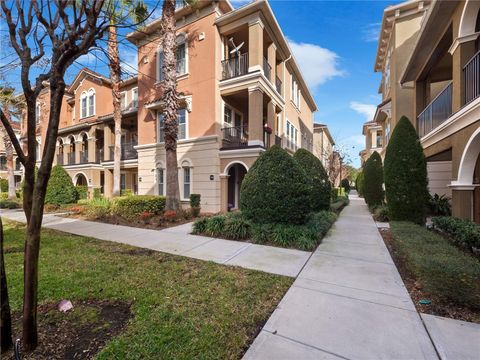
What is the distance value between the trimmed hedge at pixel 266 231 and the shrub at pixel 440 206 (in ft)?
21.9

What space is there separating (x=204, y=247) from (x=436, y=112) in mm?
10556

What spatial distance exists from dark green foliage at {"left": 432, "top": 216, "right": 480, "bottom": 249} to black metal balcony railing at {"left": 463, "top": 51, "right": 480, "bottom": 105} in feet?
10.8

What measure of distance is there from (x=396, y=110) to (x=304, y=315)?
15848mm

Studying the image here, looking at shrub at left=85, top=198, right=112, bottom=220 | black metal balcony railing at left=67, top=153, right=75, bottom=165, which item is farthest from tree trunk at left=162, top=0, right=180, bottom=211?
black metal balcony railing at left=67, top=153, right=75, bottom=165

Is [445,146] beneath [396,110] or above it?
beneath

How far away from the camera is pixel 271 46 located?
46.4 feet

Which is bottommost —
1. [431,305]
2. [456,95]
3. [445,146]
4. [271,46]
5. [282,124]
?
[431,305]

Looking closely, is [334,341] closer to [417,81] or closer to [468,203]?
[468,203]

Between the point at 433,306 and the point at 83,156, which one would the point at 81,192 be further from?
the point at 433,306

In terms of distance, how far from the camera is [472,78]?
6.64m

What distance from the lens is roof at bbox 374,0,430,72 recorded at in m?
13.9

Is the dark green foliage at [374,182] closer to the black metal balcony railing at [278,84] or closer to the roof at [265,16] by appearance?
the black metal balcony railing at [278,84]

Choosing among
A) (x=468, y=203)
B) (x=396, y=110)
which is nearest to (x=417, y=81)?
(x=396, y=110)

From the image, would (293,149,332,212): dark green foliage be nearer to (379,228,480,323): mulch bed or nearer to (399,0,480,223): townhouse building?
(399,0,480,223): townhouse building
